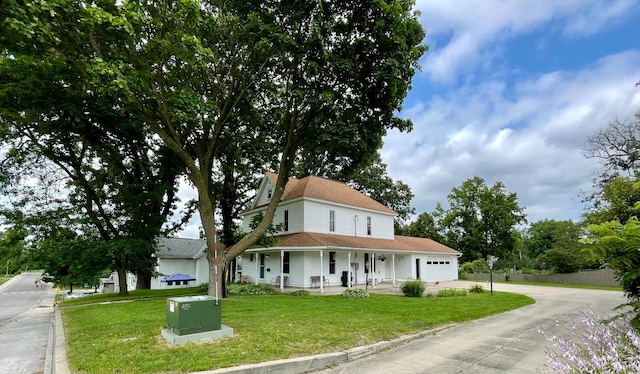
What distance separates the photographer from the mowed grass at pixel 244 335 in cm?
627

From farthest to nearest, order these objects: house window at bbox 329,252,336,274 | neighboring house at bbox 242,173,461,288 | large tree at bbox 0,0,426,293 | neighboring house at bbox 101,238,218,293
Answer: neighboring house at bbox 101,238,218,293 < house window at bbox 329,252,336,274 < neighboring house at bbox 242,173,461,288 < large tree at bbox 0,0,426,293

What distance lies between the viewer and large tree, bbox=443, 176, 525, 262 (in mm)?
45688

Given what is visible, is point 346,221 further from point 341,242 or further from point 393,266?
point 393,266

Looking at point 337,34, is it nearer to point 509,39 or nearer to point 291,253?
point 509,39

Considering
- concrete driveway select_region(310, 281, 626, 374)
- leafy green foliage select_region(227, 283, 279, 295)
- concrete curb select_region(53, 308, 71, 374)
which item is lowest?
leafy green foliage select_region(227, 283, 279, 295)

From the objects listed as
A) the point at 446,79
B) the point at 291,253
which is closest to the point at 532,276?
the point at 291,253

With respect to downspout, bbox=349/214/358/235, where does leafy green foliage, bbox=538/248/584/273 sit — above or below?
below

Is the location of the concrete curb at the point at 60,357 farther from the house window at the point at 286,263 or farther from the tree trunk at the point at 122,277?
the house window at the point at 286,263

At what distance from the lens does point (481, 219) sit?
47156 mm

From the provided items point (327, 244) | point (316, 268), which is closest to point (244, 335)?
point (327, 244)

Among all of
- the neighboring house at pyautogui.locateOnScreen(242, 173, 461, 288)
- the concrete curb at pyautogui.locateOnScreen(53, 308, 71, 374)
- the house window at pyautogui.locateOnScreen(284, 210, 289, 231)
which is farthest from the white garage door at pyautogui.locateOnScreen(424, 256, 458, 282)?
the concrete curb at pyautogui.locateOnScreen(53, 308, 71, 374)

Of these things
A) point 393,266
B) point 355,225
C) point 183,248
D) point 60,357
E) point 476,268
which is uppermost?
point 355,225

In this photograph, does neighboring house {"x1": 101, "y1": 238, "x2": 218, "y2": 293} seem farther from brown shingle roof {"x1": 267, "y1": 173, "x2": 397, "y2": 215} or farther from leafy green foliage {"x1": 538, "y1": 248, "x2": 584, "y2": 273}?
leafy green foliage {"x1": 538, "y1": 248, "x2": 584, "y2": 273}

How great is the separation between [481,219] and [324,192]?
2932cm
